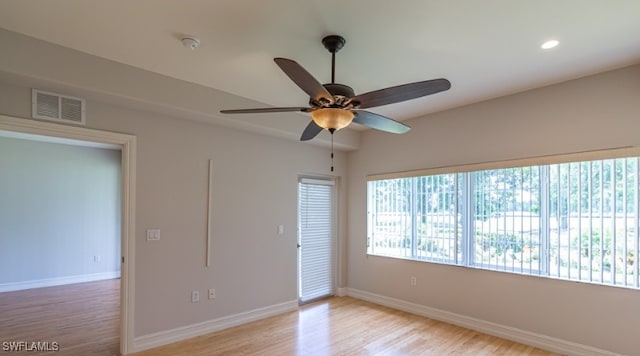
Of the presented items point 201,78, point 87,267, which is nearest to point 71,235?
point 87,267

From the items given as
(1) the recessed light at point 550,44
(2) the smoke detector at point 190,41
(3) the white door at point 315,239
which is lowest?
(3) the white door at point 315,239

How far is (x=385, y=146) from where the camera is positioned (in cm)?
519

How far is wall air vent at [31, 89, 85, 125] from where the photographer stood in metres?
2.90

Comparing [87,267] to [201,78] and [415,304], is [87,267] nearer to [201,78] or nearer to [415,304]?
[201,78]

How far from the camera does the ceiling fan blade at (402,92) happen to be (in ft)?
6.82

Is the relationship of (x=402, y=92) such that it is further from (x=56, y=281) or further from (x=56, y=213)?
(x=56, y=281)

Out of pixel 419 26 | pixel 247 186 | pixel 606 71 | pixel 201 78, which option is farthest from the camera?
pixel 247 186

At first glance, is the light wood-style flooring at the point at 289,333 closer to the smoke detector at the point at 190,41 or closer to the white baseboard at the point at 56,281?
the white baseboard at the point at 56,281

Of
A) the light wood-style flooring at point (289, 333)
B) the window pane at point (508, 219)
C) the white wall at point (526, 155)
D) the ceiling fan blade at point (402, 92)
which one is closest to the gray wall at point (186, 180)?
the light wood-style flooring at point (289, 333)

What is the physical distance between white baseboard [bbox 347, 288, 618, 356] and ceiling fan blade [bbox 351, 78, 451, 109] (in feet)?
9.96

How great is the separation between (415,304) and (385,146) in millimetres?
2331

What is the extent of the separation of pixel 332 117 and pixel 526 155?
258 cm

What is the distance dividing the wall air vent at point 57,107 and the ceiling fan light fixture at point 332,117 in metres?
2.31

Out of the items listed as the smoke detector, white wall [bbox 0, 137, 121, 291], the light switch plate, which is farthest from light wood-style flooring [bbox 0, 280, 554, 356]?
the smoke detector
